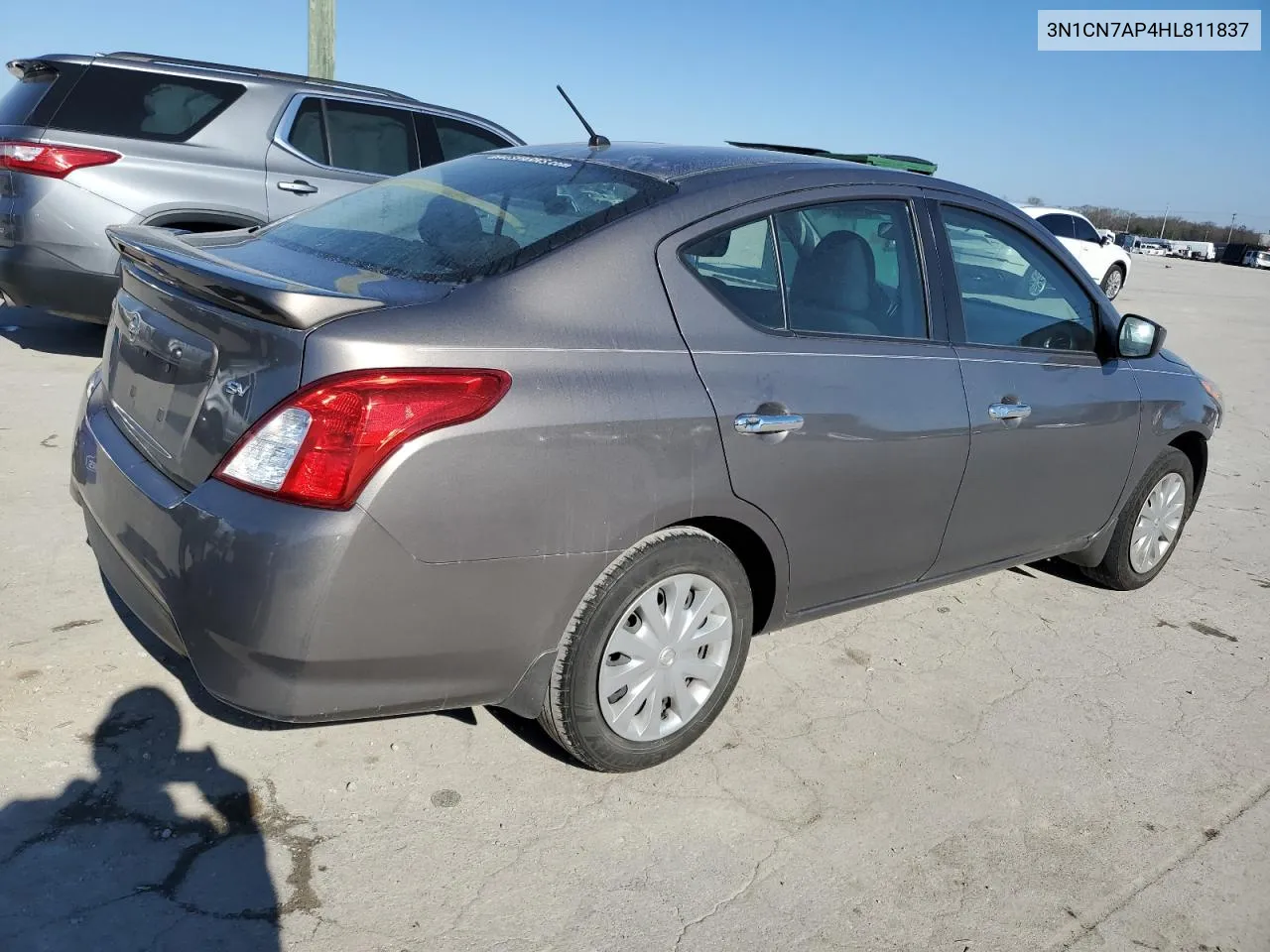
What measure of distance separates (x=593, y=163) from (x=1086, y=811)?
2347 mm

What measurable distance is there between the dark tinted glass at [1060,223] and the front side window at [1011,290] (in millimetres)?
16084

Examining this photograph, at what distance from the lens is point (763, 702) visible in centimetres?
344

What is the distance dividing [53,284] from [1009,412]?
5431 mm

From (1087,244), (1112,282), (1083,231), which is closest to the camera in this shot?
(1087,244)

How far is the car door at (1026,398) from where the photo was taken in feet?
11.8

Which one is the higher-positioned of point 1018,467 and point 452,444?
point 452,444

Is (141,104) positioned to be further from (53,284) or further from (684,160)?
(684,160)

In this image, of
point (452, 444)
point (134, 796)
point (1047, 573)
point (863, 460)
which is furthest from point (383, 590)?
point (1047, 573)

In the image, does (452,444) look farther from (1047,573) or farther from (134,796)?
(1047,573)

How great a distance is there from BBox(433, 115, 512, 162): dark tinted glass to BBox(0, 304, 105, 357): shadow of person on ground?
8.89 ft

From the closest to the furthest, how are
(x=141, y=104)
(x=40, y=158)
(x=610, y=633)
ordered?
(x=610, y=633) → (x=40, y=158) → (x=141, y=104)

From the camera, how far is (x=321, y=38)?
927cm

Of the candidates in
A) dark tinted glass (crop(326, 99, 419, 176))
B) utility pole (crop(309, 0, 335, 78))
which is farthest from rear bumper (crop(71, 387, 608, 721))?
utility pole (crop(309, 0, 335, 78))

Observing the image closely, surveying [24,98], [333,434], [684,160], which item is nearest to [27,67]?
[24,98]
